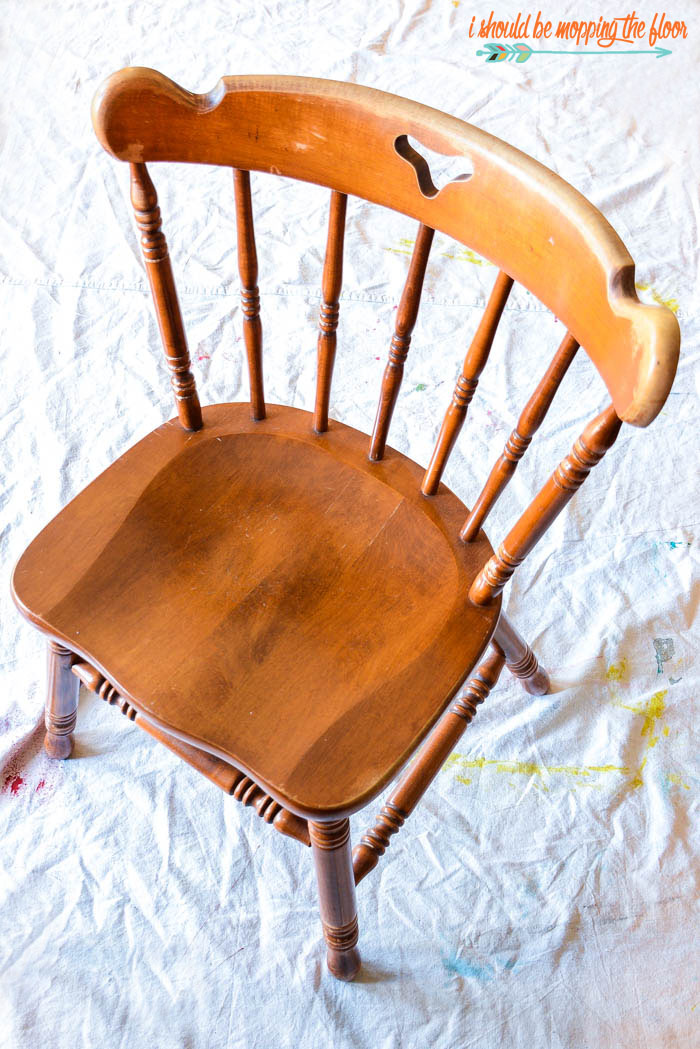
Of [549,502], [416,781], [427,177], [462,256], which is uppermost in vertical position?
[427,177]

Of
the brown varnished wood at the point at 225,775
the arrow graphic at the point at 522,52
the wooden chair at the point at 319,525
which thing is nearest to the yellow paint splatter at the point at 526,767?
the wooden chair at the point at 319,525

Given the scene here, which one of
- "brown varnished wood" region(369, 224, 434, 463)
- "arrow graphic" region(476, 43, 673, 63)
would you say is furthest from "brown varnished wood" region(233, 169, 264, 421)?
"arrow graphic" region(476, 43, 673, 63)

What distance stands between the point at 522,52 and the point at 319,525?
1277mm

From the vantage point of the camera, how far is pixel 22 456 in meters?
1.24

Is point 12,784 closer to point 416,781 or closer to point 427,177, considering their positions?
point 416,781

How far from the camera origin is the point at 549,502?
63 cm

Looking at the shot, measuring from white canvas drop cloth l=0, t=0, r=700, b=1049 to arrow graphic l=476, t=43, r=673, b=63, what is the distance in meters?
0.03

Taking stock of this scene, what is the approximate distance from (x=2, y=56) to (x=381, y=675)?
59.6 inches

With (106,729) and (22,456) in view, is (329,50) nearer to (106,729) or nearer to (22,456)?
(22,456)

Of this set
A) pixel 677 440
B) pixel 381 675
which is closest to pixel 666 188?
pixel 677 440

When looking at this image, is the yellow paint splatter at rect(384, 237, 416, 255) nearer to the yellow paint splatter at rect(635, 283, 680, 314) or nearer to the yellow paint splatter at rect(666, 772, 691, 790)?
the yellow paint splatter at rect(635, 283, 680, 314)

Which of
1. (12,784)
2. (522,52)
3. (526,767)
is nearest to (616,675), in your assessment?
(526,767)

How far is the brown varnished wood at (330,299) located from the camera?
0.72m

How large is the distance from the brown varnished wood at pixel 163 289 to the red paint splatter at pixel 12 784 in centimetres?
46
